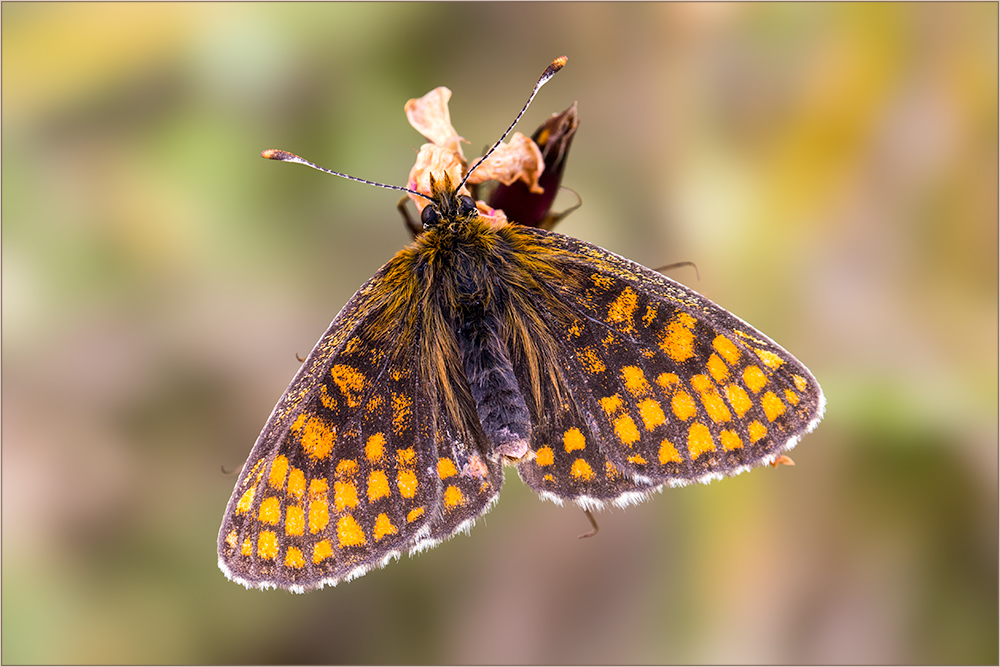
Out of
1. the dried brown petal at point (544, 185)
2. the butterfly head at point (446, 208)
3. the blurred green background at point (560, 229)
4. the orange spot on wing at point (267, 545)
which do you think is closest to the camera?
the orange spot on wing at point (267, 545)

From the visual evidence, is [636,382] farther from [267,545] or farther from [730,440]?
[267,545]

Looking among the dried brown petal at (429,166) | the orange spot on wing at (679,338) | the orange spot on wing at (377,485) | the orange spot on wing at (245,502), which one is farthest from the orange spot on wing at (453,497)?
the dried brown petal at (429,166)

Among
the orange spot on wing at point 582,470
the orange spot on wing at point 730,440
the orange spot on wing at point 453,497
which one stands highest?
the orange spot on wing at point 453,497

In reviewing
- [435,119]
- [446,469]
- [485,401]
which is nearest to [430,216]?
[435,119]

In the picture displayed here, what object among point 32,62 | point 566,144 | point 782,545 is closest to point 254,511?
point 566,144

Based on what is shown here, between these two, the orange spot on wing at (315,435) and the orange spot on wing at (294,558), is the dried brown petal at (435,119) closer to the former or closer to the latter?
the orange spot on wing at (315,435)

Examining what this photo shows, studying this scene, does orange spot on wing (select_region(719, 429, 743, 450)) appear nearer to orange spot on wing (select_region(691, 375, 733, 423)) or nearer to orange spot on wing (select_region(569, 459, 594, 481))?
orange spot on wing (select_region(691, 375, 733, 423))

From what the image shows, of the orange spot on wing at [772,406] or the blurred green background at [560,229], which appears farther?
the blurred green background at [560,229]
